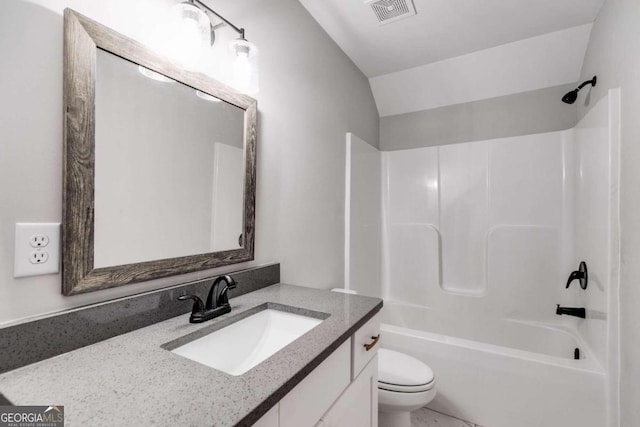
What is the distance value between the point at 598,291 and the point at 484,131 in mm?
1439

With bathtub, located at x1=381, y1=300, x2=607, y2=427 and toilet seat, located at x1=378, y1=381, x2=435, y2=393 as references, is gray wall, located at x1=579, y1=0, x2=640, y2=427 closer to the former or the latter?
bathtub, located at x1=381, y1=300, x2=607, y2=427

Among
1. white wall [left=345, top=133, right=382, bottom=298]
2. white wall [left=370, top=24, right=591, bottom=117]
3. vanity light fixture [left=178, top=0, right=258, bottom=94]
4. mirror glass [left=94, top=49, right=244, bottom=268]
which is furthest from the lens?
white wall [left=345, top=133, right=382, bottom=298]

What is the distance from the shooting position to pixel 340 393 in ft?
2.99

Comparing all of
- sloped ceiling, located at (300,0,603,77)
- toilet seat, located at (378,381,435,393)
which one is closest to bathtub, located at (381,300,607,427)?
toilet seat, located at (378,381,435,393)

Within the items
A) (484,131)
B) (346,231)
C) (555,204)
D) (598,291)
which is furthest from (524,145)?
(346,231)

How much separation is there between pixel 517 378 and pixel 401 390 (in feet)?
2.49

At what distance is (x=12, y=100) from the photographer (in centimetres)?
66

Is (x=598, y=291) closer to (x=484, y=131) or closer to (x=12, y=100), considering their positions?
(x=484, y=131)

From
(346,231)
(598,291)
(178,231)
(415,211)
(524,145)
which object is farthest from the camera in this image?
(415,211)

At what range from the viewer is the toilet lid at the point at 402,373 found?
152cm

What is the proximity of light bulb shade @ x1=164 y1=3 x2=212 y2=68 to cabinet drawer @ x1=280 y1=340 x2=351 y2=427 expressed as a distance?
108 centimetres

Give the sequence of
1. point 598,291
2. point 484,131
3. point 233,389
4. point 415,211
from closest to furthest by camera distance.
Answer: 1. point 233,389
2. point 598,291
3. point 484,131
4. point 415,211

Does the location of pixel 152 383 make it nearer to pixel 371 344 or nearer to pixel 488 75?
pixel 371 344

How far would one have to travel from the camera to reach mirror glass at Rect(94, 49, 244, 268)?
0.83 metres
